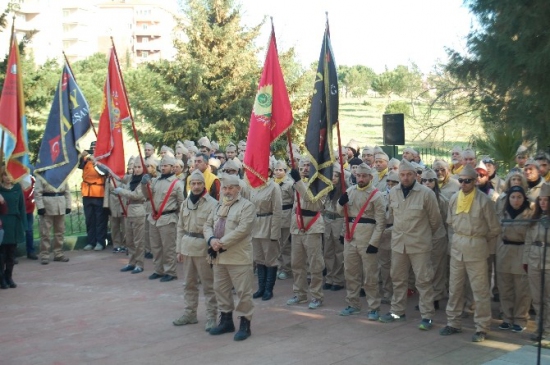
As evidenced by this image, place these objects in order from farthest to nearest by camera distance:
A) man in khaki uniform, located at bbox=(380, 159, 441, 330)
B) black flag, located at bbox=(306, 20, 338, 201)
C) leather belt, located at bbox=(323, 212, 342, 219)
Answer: leather belt, located at bbox=(323, 212, 342, 219) < black flag, located at bbox=(306, 20, 338, 201) < man in khaki uniform, located at bbox=(380, 159, 441, 330)

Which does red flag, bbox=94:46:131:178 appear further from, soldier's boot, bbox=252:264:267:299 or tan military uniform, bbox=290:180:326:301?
tan military uniform, bbox=290:180:326:301

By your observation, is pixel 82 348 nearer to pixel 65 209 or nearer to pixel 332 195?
pixel 332 195

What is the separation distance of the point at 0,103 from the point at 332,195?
18.5 ft

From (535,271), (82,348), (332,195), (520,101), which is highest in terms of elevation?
(520,101)

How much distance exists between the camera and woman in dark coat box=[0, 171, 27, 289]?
1198cm

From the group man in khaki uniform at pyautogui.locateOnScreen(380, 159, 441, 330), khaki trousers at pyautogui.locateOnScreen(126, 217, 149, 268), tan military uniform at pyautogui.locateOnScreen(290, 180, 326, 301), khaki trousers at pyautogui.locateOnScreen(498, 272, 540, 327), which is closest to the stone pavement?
khaki trousers at pyautogui.locateOnScreen(498, 272, 540, 327)

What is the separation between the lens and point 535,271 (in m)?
8.25

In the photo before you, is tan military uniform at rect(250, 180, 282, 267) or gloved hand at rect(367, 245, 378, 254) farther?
tan military uniform at rect(250, 180, 282, 267)

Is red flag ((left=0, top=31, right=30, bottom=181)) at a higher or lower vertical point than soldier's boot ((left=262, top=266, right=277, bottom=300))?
higher

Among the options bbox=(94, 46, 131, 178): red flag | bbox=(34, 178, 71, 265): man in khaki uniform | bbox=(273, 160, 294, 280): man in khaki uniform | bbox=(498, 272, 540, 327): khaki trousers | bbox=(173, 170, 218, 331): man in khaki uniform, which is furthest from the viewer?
bbox=(34, 178, 71, 265): man in khaki uniform

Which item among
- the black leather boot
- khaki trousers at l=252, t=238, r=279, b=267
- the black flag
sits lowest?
the black leather boot

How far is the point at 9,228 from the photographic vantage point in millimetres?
12047

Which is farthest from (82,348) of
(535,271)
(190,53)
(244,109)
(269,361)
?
(190,53)

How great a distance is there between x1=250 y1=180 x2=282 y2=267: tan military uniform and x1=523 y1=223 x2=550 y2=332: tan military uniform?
374cm
